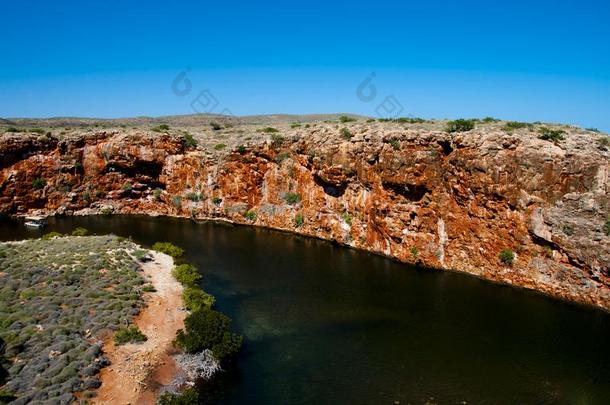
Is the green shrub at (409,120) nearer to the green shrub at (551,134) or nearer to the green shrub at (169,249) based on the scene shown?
the green shrub at (551,134)

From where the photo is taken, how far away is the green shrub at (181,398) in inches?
741

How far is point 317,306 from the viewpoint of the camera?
30.6m

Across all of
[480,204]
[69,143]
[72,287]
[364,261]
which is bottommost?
[364,261]

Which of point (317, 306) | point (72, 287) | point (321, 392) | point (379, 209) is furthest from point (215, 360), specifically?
point (379, 209)

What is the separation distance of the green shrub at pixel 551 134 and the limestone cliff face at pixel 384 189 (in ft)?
2.51

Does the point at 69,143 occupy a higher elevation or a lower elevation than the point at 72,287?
higher

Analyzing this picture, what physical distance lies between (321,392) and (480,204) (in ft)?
86.4

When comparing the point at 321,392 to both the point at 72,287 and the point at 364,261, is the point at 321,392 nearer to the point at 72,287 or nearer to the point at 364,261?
the point at 72,287

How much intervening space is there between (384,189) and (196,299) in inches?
961

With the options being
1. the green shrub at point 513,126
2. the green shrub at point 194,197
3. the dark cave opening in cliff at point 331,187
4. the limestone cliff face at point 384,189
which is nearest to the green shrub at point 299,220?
the limestone cliff face at point 384,189

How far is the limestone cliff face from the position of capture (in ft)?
114

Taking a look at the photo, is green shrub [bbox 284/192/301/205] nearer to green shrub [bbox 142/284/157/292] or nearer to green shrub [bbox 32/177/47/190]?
green shrub [bbox 142/284/157/292]

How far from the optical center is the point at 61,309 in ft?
84.3

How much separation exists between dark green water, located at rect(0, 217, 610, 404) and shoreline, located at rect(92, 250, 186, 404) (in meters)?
3.33
